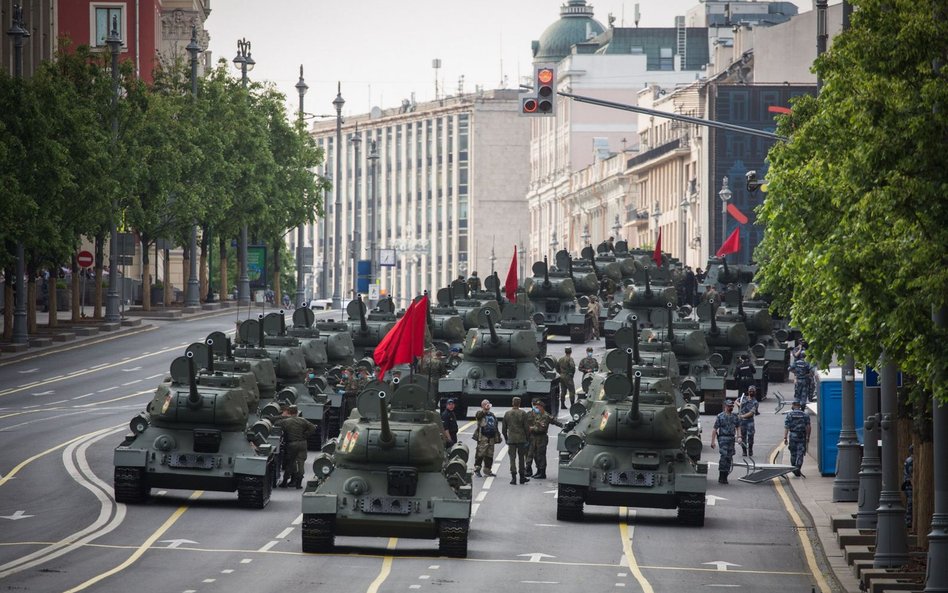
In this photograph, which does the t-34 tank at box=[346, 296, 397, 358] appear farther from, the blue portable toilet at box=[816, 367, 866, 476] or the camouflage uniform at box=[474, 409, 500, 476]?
the blue portable toilet at box=[816, 367, 866, 476]

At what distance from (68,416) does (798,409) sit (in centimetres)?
1772

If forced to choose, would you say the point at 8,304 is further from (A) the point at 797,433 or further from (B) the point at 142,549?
(B) the point at 142,549

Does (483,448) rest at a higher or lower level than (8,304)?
lower

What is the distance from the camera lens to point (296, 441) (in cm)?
3434

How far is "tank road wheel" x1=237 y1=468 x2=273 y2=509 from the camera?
106 ft

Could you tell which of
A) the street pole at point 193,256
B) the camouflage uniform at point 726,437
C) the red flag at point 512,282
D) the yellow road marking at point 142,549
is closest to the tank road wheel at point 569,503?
the camouflage uniform at point 726,437

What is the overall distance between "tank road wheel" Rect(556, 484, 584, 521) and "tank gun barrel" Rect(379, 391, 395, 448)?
4105 millimetres

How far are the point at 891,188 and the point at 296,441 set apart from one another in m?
15.2

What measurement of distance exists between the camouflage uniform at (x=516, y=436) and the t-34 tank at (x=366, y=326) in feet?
46.3

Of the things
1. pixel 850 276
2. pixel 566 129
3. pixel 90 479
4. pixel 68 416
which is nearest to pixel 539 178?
pixel 566 129

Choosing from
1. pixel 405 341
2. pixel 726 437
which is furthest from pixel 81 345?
pixel 726 437

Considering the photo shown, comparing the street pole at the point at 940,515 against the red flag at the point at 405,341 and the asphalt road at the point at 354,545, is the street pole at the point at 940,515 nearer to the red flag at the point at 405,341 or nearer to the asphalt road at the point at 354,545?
the asphalt road at the point at 354,545

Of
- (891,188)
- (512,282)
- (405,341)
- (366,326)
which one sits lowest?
(366,326)

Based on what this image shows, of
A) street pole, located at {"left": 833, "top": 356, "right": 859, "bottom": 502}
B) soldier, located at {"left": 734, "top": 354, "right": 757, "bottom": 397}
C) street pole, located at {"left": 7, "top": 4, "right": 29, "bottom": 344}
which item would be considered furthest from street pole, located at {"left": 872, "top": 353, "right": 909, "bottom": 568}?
street pole, located at {"left": 7, "top": 4, "right": 29, "bottom": 344}
